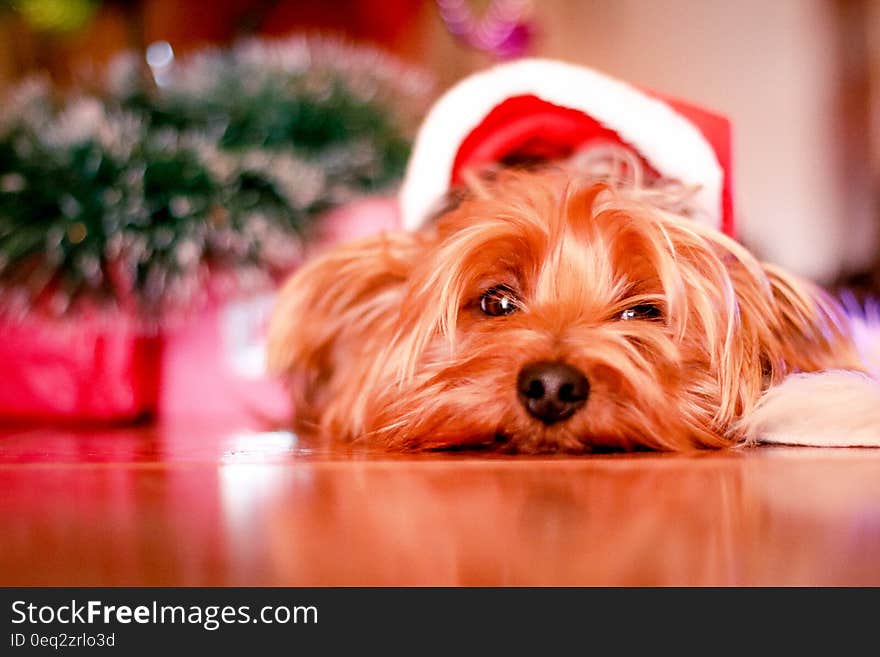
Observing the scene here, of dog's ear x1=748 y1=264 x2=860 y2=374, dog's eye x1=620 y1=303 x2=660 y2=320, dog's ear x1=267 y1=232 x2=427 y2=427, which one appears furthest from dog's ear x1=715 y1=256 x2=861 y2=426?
dog's ear x1=267 y1=232 x2=427 y2=427

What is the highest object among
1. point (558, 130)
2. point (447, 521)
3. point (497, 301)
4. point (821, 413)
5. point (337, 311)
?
point (558, 130)

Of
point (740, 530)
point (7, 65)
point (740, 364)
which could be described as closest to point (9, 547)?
point (740, 530)

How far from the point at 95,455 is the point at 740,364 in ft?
2.73

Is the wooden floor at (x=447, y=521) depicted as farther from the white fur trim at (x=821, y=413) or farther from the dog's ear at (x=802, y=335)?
the dog's ear at (x=802, y=335)

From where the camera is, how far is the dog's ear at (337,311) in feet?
4.39

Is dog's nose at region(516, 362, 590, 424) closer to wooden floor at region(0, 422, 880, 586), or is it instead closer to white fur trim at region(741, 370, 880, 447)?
wooden floor at region(0, 422, 880, 586)

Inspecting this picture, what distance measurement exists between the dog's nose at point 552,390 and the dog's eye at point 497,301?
0.77 feet

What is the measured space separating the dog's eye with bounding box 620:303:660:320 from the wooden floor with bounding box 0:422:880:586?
268 millimetres

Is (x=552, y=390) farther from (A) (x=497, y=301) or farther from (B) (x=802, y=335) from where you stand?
(B) (x=802, y=335)

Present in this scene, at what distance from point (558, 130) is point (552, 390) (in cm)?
71

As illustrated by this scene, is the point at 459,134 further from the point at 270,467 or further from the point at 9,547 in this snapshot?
the point at 9,547

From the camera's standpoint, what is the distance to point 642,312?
115 centimetres

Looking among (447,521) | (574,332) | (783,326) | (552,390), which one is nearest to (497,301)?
(574,332)

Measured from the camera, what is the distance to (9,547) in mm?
519
